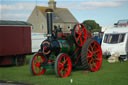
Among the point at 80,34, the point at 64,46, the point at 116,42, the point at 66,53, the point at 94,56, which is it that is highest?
the point at 80,34

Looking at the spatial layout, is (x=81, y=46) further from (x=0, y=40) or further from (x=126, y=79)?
(x=0, y=40)

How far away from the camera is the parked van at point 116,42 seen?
16.0 m

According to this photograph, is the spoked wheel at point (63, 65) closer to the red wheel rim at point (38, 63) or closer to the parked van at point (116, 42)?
the red wheel rim at point (38, 63)

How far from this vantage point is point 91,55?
446 inches

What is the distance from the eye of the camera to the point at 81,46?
37.9 ft

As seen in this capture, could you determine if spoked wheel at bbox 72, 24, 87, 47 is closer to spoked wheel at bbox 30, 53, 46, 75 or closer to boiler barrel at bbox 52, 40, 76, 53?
boiler barrel at bbox 52, 40, 76, 53

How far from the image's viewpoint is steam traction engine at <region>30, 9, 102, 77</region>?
1027 centimetres

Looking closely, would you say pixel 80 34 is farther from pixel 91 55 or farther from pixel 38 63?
pixel 38 63

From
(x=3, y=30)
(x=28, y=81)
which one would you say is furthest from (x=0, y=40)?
(x=28, y=81)

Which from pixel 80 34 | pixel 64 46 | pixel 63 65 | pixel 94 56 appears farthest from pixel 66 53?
pixel 94 56

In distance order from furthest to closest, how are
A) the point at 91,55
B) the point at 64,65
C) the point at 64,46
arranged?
the point at 91,55, the point at 64,46, the point at 64,65

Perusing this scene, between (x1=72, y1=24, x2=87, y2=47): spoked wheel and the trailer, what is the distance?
16.0ft

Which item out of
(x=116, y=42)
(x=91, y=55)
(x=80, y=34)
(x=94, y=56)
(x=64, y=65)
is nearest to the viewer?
(x=64, y=65)

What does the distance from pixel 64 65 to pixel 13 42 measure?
5.67m
